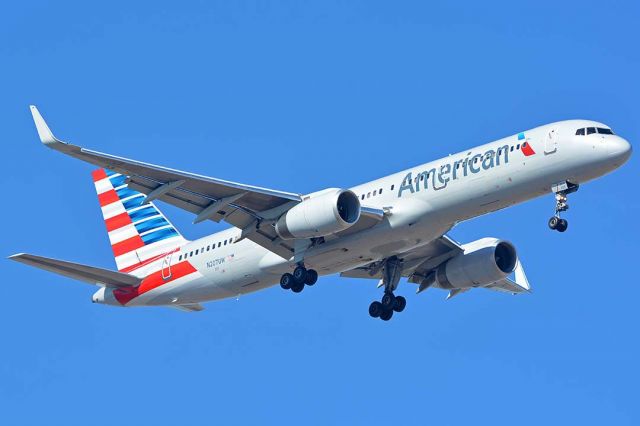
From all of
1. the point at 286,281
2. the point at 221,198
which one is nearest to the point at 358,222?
the point at 286,281

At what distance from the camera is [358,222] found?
47406 millimetres

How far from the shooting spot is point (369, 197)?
1914 inches

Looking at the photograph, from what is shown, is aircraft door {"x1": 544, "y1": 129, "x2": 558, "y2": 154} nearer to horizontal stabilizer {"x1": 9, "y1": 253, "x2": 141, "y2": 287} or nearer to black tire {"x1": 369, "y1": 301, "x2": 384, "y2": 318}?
black tire {"x1": 369, "y1": 301, "x2": 384, "y2": 318}

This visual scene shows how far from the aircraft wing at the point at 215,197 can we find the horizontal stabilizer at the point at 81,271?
4.83 meters

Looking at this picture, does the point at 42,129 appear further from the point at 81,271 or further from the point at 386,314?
the point at 386,314

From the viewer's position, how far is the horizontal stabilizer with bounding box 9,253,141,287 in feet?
156

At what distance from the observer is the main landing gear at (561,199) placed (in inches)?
1790

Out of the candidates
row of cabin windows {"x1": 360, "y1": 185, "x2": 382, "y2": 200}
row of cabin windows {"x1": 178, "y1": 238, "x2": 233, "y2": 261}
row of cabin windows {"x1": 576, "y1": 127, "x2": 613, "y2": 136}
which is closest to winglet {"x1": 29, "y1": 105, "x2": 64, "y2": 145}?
row of cabin windows {"x1": 178, "y1": 238, "x2": 233, "y2": 261}

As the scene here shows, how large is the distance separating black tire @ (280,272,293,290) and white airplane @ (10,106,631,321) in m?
0.04

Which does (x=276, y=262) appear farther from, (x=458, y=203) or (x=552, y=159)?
(x=552, y=159)

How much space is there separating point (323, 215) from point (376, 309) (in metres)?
7.99

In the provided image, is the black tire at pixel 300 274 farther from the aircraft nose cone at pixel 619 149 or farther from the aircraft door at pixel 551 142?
the aircraft nose cone at pixel 619 149

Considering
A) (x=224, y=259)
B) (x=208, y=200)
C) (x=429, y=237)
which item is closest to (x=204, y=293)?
(x=224, y=259)

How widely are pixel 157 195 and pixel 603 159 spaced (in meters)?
15.9
